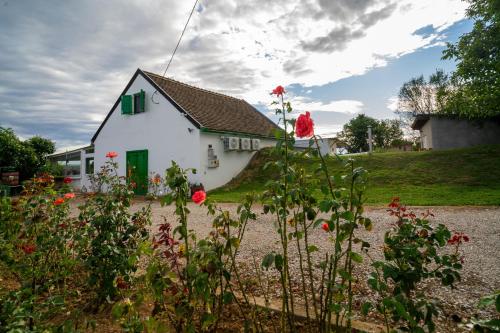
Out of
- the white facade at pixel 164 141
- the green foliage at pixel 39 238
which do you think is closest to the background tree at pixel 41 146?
the white facade at pixel 164 141

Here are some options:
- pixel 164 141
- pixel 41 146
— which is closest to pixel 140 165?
pixel 164 141

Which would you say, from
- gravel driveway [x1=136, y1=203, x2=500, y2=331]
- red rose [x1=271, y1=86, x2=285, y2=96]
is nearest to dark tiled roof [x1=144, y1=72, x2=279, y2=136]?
gravel driveway [x1=136, y1=203, x2=500, y2=331]

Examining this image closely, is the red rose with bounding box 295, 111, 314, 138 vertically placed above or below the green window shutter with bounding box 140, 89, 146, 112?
below

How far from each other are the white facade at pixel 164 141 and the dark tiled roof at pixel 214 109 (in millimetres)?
602

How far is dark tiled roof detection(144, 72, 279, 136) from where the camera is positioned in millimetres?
14125

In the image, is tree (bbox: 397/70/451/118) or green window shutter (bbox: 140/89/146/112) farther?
tree (bbox: 397/70/451/118)

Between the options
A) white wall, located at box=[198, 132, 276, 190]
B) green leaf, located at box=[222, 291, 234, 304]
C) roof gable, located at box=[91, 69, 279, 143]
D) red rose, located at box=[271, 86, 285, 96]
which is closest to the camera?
green leaf, located at box=[222, 291, 234, 304]

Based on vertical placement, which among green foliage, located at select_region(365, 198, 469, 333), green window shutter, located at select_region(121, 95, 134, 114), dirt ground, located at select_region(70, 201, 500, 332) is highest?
green window shutter, located at select_region(121, 95, 134, 114)

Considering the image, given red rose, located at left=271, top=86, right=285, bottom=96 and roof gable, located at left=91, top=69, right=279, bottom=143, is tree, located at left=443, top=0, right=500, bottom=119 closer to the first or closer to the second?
roof gable, located at left=91, top=69, right=279, bottom=143

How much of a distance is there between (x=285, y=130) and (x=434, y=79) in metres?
39.1

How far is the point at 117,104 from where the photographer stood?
15.6 metres

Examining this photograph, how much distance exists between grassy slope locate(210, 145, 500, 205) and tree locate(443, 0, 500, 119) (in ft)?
7.23

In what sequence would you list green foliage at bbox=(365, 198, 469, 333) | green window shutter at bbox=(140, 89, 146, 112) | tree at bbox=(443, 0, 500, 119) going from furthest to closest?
green window shutter at bbox=(140, 89, 146, 112) → tree at bbox=(443, 0, 500, 119) → green foliage at bbox=(365, 198, 469, 333)

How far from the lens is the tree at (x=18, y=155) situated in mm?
17328
